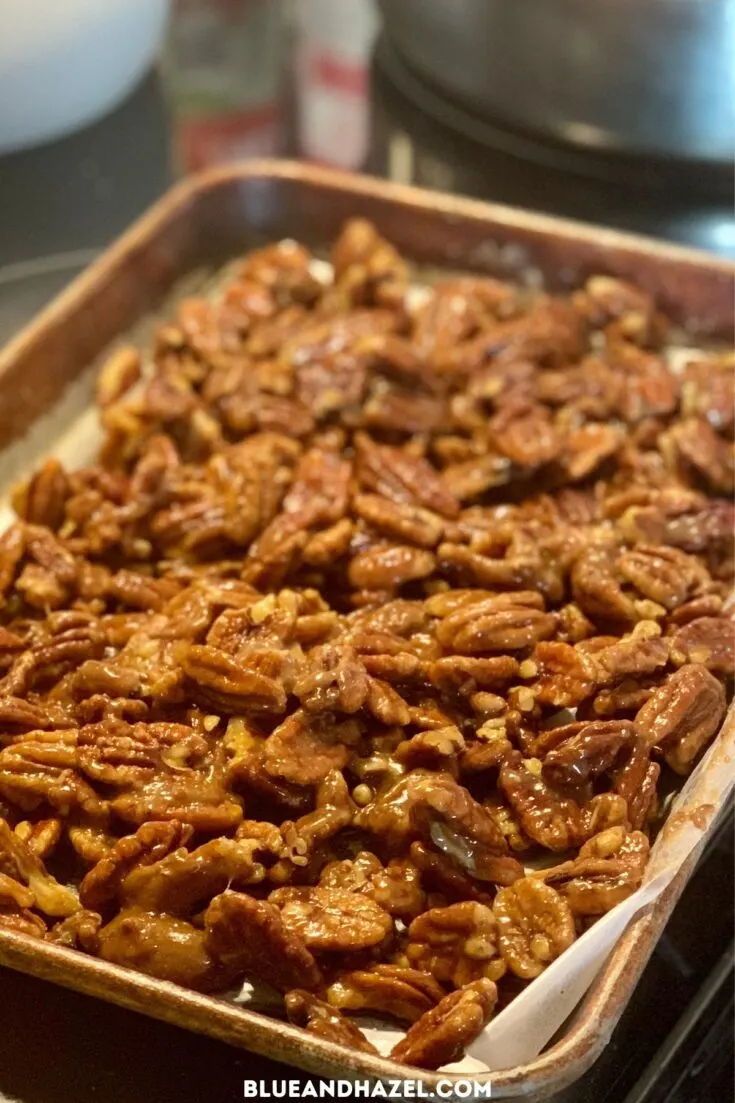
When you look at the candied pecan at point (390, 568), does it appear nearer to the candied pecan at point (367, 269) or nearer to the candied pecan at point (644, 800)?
the candied pecan at point (644, 800)

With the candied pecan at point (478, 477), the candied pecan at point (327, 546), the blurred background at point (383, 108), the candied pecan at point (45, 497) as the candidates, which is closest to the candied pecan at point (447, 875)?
the candied pecan at point (327, 546)

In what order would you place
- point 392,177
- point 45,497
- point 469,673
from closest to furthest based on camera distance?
point 469,673 < point 45,497 < point 392,177

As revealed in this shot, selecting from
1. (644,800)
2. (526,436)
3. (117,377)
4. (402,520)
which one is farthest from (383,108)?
(644,800)

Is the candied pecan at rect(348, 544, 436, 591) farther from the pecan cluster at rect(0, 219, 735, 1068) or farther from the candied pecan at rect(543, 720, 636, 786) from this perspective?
the candied pecan at rect(543, 720, 636, 786)

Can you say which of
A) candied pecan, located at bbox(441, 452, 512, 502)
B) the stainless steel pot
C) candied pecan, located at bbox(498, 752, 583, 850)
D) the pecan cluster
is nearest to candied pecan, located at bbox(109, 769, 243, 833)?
the pecan cluster

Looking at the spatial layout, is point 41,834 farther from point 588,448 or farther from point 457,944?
point 588,448

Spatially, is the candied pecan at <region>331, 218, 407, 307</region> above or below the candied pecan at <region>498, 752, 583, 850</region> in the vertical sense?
above
